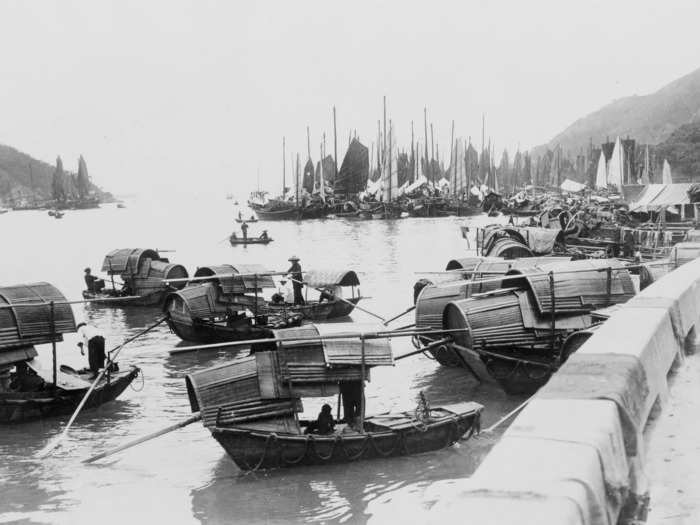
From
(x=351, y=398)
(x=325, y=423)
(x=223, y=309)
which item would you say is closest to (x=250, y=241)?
(x=223, y=309)

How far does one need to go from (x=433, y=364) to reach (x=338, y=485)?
9510 mm

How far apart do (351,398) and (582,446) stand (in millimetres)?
11233

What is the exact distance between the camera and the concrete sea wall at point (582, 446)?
8.98 feet

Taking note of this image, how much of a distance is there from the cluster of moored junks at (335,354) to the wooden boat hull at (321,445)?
0.07ft

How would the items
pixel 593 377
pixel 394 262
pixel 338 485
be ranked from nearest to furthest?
pixel 593 377 < pixel 338 485 < pixel 394 262

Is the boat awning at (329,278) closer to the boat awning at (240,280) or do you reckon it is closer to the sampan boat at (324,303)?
the sampan boat at (324,303)

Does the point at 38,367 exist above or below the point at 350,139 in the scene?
below

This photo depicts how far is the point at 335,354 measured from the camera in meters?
13.5

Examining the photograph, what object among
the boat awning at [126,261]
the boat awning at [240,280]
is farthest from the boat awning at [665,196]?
the boat awning at [126,261]

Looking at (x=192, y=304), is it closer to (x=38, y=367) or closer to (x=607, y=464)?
(x=38, y=367)

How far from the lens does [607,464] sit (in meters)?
3.29

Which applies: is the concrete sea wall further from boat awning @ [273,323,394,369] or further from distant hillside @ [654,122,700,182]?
distant hillside @ [654,122,700,182]

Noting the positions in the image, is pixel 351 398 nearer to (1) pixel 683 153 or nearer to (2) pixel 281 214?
(1) pixel 683 153

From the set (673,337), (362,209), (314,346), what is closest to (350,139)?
(362,209)
